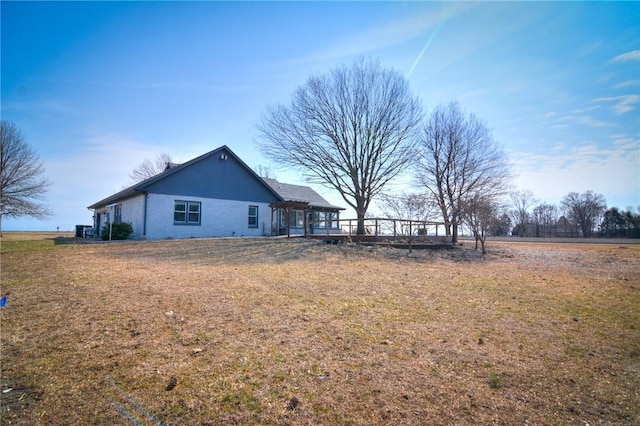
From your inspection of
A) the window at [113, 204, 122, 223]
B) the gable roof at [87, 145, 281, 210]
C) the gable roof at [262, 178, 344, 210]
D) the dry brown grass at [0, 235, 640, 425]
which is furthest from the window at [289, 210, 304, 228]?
the dry brown grass at [0, 235, 640, 425]

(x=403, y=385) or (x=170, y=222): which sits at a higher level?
(x=170, y=222)

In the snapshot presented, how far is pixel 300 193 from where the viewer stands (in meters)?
33.1

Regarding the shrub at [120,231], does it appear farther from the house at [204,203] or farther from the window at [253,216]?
the window at [253,216]

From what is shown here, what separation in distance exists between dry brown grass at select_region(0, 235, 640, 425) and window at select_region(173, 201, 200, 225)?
14.3 metres

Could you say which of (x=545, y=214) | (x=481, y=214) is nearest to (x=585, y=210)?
(x=545, y=214)

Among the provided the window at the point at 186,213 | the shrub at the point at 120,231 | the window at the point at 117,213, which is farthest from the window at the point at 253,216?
the window at the point at 117,213

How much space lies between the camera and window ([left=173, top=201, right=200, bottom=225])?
20.8 meters

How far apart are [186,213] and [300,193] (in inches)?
548

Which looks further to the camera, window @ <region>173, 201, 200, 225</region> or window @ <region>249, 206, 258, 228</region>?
window @ <region>249, 206, 258, 228</region>

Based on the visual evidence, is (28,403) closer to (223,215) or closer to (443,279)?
(443,279)

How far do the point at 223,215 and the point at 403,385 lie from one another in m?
21.6

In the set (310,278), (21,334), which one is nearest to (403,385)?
(21,334)

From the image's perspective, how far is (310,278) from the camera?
759cm

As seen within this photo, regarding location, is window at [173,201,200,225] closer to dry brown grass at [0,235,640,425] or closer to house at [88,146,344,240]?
house at [88,146,344,240]
